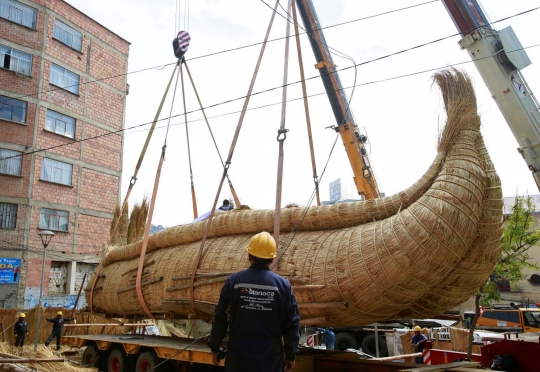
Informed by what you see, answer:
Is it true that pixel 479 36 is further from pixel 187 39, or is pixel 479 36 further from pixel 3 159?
pixel 3 159

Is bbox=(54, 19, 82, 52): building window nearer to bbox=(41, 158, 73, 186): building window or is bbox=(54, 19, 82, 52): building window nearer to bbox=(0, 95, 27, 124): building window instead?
bbox=(0, 95, 27, 124): building window

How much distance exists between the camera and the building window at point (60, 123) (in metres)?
25.7

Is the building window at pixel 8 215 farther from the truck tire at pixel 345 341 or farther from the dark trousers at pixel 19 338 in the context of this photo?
the truck tire at pixel 345 341

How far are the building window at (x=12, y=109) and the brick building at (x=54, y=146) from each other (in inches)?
1.8

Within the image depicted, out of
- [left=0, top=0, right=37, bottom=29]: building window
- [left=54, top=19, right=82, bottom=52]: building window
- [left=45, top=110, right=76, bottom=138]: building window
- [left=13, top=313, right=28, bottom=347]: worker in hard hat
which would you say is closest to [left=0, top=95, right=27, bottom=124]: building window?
[left=45, top=110, right=76, bottom=138]: building window

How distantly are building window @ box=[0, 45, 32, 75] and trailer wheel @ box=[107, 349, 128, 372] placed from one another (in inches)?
815

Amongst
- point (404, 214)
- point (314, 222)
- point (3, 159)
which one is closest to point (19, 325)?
point (3, 159)

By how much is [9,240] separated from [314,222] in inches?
849

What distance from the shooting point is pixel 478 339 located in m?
12.2

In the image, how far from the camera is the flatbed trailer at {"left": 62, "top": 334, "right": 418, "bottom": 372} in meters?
6.28

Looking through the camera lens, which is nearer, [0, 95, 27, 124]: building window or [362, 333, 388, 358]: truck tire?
[362, 333, 388, 358]: truck tire

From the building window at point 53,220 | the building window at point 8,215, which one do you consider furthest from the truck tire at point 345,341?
the building window at point 8,215

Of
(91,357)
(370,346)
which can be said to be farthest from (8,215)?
(370,346)

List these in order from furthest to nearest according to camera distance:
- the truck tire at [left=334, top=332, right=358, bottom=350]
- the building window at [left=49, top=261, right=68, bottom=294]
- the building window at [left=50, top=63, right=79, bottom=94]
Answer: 1. the building window at [left=50, top=63, right=79, bottom=94]
2. the building window at [left=49, top=261, right=68, bottom=294]
3. the truck tire at [left=334, top=332, right=358, bottom=350]
